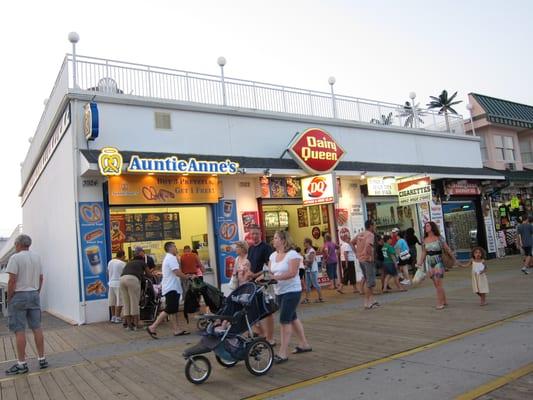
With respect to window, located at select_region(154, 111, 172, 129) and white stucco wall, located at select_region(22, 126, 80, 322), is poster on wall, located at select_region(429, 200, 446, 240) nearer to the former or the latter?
window, located at select_region(154, 111, 172, 129)

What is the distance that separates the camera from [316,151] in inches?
578

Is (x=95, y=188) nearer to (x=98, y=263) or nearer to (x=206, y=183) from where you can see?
(x=98, y=263)

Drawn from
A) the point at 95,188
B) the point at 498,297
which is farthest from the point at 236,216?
the point at 498,297

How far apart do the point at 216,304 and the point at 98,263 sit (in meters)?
3.78

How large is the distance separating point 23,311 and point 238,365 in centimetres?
320

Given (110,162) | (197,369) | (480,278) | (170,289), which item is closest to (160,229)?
(110,162)

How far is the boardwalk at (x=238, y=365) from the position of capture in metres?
5.43

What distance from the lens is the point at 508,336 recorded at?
6633 mm

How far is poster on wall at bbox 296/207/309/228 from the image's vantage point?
647 inches

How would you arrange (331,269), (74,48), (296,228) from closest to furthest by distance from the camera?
(74,48), (331,269), (296,228)

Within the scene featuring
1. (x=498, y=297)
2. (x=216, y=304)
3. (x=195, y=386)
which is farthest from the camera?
(x=498, y=297)

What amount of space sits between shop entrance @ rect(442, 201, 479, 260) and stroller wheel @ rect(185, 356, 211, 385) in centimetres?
1706

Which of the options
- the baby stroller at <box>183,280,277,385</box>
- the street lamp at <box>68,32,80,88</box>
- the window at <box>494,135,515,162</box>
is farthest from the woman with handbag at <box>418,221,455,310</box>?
the window at <box>494,135,515,162</box>

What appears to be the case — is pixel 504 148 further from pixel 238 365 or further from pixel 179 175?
pixel 238 365
